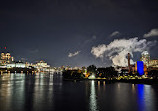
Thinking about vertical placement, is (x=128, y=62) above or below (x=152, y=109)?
above

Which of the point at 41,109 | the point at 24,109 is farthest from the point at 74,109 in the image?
the point at 24,109

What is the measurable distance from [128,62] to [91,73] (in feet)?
162

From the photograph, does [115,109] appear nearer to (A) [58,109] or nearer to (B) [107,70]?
(A) [58,109]

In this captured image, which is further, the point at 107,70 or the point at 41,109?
the point at 107,70

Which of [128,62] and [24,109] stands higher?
[128,62]

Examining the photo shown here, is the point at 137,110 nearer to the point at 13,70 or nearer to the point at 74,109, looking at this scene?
the point at 74,109

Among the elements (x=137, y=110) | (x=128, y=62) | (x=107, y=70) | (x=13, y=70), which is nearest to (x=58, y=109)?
(x=137, y=110)

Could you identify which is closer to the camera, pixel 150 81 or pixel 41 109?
pixel 41 109

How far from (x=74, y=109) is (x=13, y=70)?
612 ft

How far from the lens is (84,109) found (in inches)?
599

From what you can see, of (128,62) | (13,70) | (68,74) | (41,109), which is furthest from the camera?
(13,70)

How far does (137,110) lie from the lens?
1527 centimetres

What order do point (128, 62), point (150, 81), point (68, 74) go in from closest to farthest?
point (150, 81), point (68, 74), point (128, 62)

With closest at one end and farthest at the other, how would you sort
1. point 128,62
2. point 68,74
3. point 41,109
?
point 41,109 → point 68,74 → point 128,62
